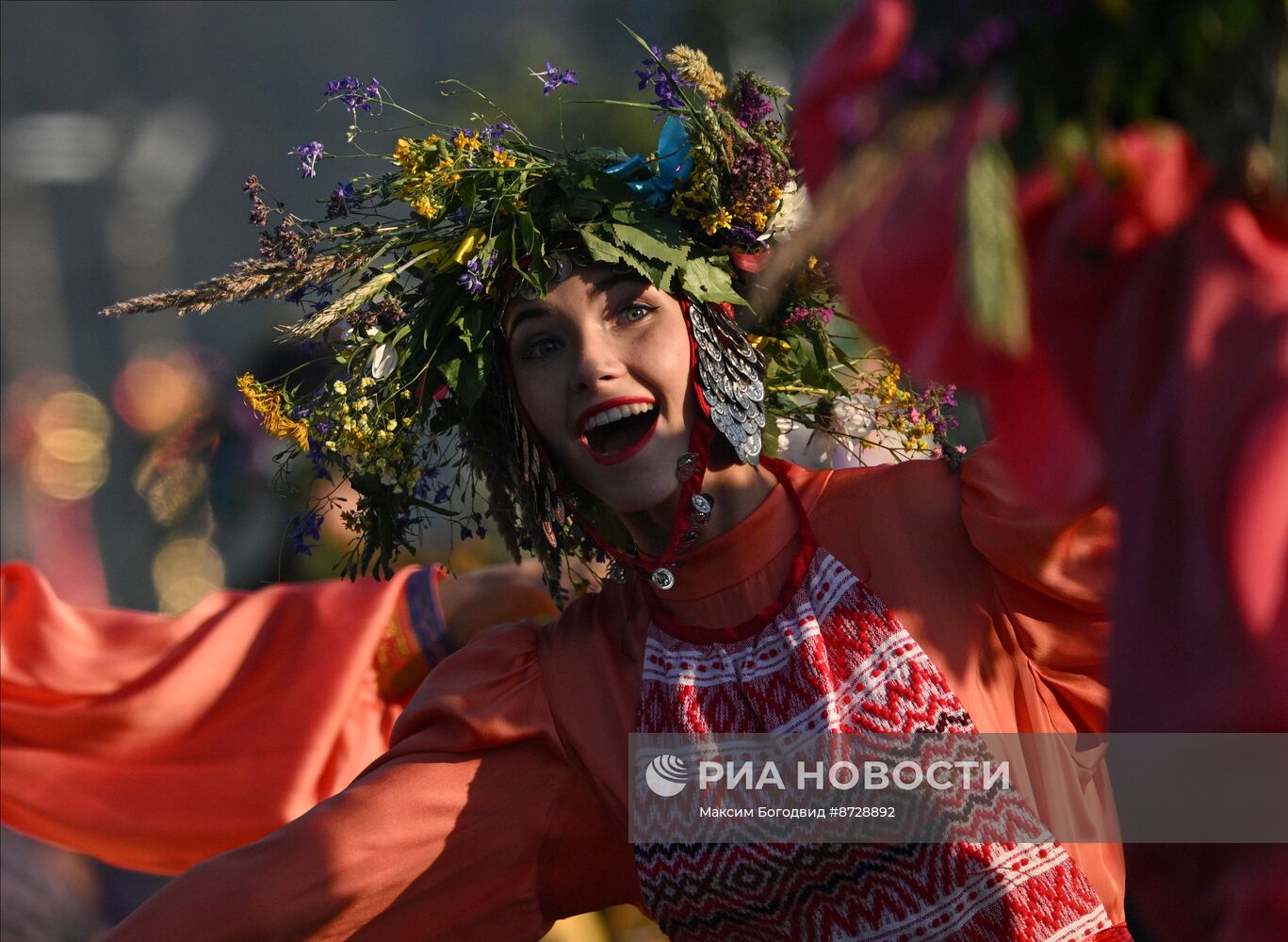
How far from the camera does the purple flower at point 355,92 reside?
9.22 feet

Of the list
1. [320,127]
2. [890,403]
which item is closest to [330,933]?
[890,403]

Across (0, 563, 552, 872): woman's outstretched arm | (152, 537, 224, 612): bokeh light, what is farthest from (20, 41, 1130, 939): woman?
(152, 537, 224, 612): bokeh light

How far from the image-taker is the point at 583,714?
2580mm

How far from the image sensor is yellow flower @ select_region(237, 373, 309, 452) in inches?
108

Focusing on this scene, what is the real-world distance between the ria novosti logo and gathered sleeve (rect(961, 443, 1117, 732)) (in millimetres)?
552

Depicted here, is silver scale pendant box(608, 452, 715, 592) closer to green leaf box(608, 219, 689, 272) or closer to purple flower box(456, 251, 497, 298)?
green leaf box(608, 219, 689, 272)

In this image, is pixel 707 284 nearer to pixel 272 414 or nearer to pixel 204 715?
pixel 272 414

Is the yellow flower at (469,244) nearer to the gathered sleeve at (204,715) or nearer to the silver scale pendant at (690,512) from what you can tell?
the silver scale pendant at (690,512)

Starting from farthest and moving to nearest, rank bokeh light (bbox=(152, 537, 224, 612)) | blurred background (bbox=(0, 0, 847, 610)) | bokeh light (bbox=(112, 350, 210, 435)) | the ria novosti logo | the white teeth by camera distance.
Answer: blurred background (bbox=(0, 0, 847, 610)) → bokeh light (bbox=(112, 350, 210, 435)) → bokeh light (bbox=(152, 537, 224, 612)) → the white teeth → the ria novosti logo

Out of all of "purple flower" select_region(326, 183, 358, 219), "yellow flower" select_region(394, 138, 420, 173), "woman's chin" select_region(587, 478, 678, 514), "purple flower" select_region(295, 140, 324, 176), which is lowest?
"woman's chin" select_region(587, 478, 678, 514)

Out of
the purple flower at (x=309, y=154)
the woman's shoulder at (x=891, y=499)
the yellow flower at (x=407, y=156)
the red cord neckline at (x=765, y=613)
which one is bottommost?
the red cord neckline at (x=765, y=613)

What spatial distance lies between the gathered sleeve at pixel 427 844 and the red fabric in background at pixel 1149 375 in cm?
141

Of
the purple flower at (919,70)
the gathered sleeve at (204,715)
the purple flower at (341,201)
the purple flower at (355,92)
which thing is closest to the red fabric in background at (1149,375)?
the purple flower at (919,70)

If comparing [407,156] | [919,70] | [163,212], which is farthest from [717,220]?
[163,212]
